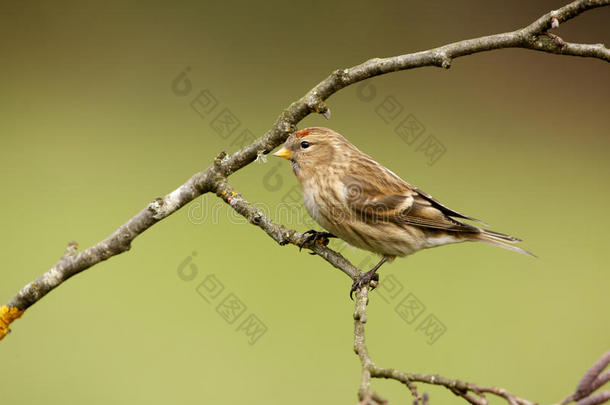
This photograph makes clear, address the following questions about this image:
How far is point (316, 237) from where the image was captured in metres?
1.79

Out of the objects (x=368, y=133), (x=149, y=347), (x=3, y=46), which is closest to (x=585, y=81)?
(x=368, y=133)

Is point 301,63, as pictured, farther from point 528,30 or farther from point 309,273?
point 528,30

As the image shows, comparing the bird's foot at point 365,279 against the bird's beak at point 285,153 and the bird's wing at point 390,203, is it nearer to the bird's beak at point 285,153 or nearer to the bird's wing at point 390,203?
the bird's wing at point 390,203

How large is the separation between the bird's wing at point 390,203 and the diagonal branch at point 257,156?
1.31 feet

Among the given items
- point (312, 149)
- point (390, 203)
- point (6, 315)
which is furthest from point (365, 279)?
point (6, 315)

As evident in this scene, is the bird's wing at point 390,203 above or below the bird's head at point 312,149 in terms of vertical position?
below

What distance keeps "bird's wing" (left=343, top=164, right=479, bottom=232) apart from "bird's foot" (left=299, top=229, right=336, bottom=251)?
131 millimetres

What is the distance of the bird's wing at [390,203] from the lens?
2.05m

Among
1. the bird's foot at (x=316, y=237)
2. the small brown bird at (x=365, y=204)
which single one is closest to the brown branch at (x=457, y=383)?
the bird's foot at (x=316, y=237)

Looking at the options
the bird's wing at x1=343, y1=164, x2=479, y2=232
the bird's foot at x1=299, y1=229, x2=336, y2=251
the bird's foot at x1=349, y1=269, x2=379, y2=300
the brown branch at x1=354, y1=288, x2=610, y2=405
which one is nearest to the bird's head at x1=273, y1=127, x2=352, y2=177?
the bird's wing at x1=343, y1=164, x2=479, y2=232

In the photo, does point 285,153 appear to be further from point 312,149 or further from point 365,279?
point 365,279

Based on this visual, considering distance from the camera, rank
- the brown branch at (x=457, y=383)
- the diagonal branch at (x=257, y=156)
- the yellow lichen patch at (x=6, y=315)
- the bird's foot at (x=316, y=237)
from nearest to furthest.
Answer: the brown branch at (x=457, y=383) < the diagonal branch at (x=257, y=156) < the yellow lichen patch at (x=6, y=315) < the bird's foot at (x=316, y=237)

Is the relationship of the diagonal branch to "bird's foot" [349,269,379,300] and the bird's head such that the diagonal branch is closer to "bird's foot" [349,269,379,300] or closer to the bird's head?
"bird's foot" [349,269,379,300]

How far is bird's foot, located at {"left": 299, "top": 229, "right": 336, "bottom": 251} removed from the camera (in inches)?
66.1
